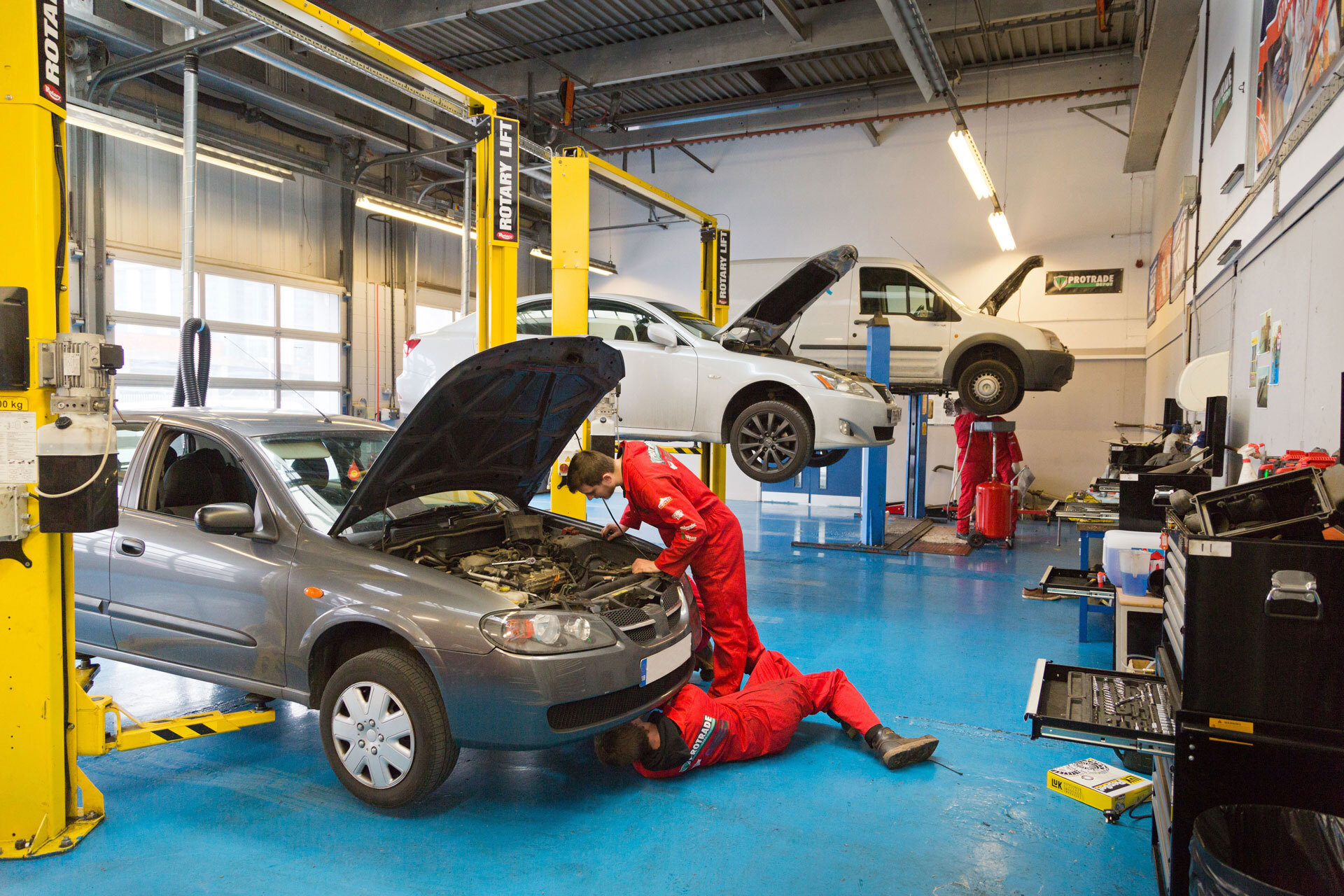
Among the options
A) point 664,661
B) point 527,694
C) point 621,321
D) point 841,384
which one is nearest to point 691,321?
point 621,321

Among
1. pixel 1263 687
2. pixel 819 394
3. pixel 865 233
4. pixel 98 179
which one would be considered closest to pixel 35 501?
pixel 1263 687

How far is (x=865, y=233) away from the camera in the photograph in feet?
43.5

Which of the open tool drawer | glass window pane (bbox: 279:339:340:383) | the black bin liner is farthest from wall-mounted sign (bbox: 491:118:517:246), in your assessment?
glass window pane (bbox: 279:339:340:383)

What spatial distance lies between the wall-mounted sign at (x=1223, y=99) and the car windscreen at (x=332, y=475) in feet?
18.7

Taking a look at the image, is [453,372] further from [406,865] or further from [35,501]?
[406,865]

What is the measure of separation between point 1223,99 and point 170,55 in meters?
7.98

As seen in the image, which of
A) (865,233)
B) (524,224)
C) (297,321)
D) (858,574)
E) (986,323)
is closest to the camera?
(858,574)

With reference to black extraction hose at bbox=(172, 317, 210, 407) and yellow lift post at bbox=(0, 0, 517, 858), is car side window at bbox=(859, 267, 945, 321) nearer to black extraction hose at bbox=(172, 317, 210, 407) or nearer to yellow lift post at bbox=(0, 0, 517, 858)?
black extraction hose at bbox=(172, 317, 210, 407)

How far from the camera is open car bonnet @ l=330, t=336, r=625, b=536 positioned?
2.91 meters

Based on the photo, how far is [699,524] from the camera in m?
3.54

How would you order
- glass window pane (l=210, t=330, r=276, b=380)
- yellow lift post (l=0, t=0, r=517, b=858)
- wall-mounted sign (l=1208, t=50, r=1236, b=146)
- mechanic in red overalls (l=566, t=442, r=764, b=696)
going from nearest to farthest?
yellow lift post (l=0, t=0, r=517, b=858) → mechanic in red overalls (l=566, t=442, r=764, b=696) → wall-mounted sign (l=1208, t=50, r=1236, b=146) → glass window pane (l=210, t=330, r=276, b=380)

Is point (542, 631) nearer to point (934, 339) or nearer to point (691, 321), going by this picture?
point (691, 321)

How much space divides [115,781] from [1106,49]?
522 inches

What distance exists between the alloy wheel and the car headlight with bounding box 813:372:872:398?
4305mm
